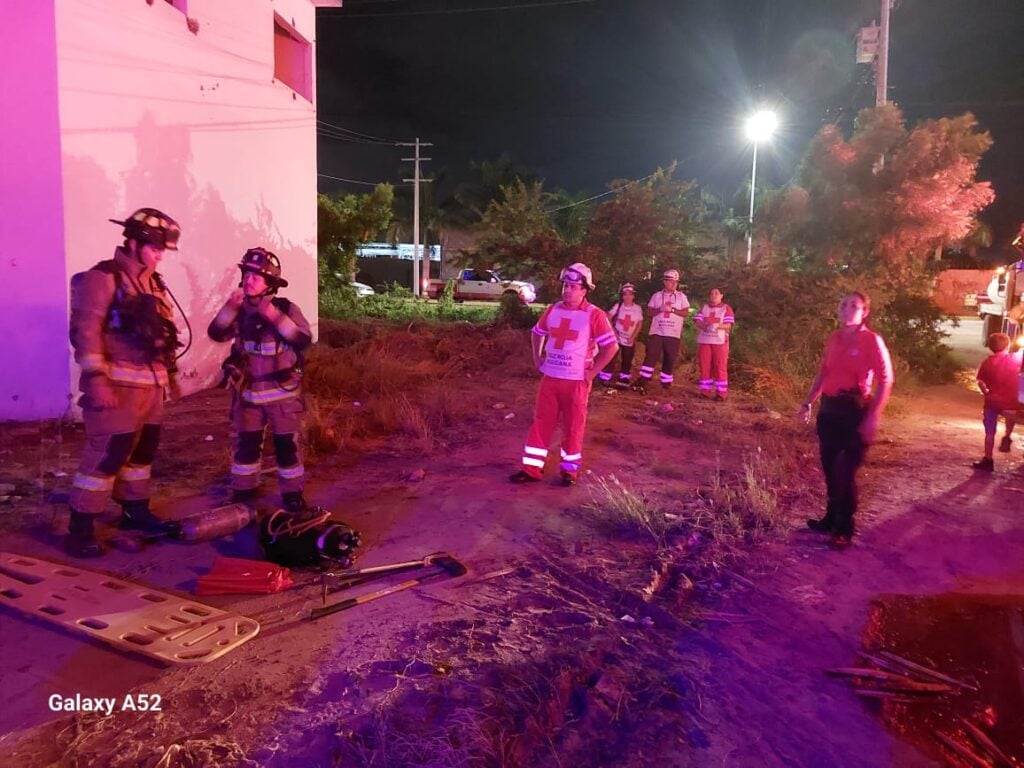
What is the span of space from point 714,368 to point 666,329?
0.96 meters

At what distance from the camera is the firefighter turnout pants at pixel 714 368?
36.1 ft

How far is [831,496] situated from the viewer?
530 centimetres

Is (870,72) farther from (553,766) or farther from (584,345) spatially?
(553,766)

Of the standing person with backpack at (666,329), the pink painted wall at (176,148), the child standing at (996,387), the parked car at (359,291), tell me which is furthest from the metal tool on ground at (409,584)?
the parked car at (359,291)

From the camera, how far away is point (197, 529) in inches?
186

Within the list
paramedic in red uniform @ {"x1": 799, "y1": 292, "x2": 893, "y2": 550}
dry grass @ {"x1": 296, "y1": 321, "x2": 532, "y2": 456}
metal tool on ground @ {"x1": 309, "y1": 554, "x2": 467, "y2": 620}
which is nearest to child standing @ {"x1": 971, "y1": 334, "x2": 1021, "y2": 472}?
paramedic in red uniform @ {"x1": 799, "y1": 292, "x2": 893, "y2": 550}

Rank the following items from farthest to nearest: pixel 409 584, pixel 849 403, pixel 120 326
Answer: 1. pixel 849 403
2. pixel 120 326
3. pixel 409 584

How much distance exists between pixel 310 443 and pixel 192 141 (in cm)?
495

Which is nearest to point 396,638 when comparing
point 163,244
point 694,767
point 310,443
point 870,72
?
point 694,767

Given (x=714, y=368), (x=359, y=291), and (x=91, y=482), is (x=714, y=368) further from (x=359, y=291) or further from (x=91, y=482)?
(x=359, y=291)

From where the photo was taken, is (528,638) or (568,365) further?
(568,365)

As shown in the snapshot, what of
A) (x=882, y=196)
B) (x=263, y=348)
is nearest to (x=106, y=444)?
(x=263, y=348)

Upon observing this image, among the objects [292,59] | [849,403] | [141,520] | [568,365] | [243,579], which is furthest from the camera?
[292,59]

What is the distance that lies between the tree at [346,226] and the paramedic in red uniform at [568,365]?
13803mm
